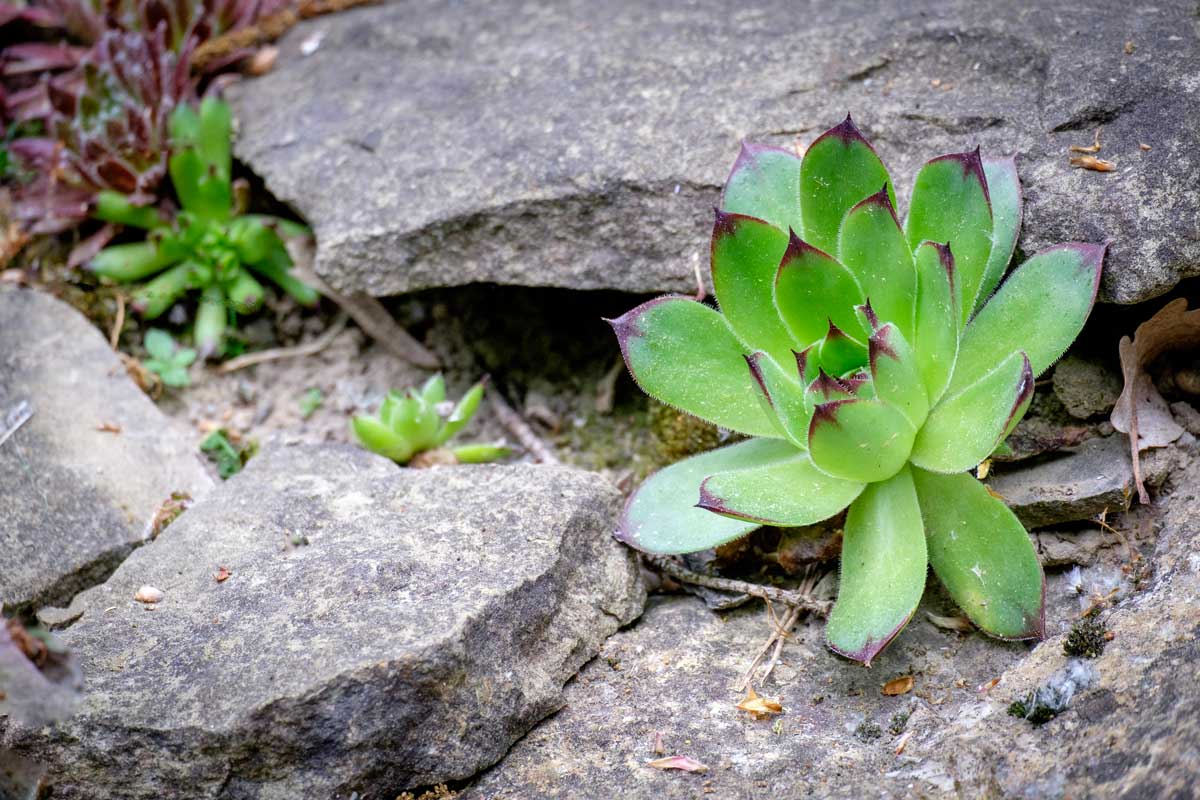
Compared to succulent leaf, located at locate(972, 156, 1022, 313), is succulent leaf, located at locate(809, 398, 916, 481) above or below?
below

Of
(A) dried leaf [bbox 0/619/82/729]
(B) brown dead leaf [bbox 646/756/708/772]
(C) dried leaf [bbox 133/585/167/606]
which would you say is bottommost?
(B) brown dead leaf [bbox 646/756/708/772]

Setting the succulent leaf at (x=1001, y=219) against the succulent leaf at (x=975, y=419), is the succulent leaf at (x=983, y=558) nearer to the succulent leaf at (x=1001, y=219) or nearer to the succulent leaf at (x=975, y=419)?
the succulent leaf at (x=975, y=419)

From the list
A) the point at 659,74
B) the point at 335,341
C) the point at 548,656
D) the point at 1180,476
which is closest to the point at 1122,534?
the point at 1180,476

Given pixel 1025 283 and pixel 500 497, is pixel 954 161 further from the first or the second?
pixel 500 497

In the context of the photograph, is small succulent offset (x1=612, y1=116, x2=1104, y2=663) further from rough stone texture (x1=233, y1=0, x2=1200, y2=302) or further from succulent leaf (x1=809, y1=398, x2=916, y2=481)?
rough stone texture (x1=233, y1=0, x2=1200, y2=302)

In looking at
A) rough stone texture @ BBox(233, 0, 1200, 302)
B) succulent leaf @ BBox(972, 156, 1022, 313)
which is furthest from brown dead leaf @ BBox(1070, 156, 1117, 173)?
succulent leaf @ BBox(972, 156, 1022, 313)

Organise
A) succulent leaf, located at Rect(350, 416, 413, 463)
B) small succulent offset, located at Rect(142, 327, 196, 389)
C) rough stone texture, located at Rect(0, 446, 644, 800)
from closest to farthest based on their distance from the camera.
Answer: rough stone texture, located at Rect(0, 446, 644, 800)
succulent leaf, located at Rect(350, 416, 413, 463)
small succulent offset, located at Rect(142, 327, 196, 389)

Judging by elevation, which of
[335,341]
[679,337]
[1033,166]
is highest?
[1033,166]

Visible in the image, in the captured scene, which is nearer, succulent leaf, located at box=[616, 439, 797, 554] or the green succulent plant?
succulent leaf, located at box=[616, 439, 797, 554]
